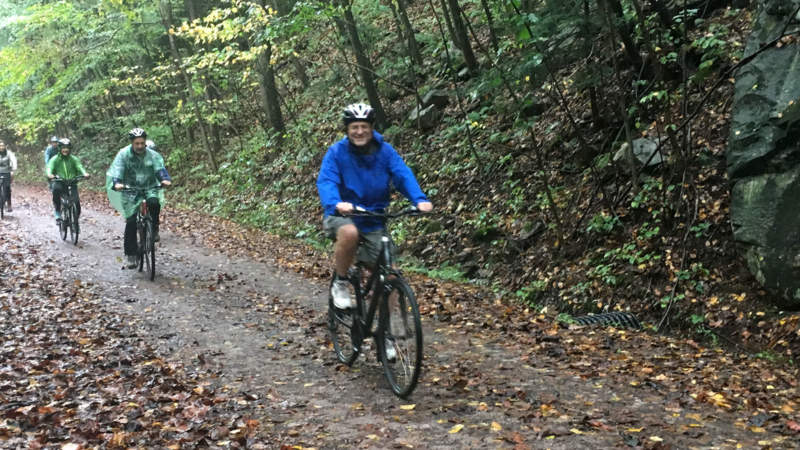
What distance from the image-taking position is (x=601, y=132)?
10.5m

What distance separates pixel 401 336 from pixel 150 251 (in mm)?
6847

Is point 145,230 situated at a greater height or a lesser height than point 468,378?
greater

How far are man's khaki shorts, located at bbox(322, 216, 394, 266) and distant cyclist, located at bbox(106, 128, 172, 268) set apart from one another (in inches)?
233

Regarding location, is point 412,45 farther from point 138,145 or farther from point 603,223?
point 603,223

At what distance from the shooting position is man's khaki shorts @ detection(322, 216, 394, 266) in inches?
217

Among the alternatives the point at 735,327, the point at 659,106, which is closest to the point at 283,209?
the point at 659,106

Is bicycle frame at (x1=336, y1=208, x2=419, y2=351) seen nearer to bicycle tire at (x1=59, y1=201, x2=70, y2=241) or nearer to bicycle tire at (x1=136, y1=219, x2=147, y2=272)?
bicycle tire at (x1=136, y1=219, x2=147, y2=272)

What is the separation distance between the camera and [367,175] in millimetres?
5570

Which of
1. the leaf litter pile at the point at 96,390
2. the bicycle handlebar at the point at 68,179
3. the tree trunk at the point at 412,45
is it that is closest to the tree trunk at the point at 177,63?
the bicycle handlebar at the point at 68,179

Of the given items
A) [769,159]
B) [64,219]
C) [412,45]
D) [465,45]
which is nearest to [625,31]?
[769,159]

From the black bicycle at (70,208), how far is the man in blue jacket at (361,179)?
10951 mm

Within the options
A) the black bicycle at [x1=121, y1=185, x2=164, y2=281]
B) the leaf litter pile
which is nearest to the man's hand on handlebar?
the leaf litter pile

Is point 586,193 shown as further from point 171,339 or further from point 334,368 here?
point 171,339

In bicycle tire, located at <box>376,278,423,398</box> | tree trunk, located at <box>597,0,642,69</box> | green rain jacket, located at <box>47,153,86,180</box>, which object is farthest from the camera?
green rain jacket, located at <box>47,153,86,180</box>
